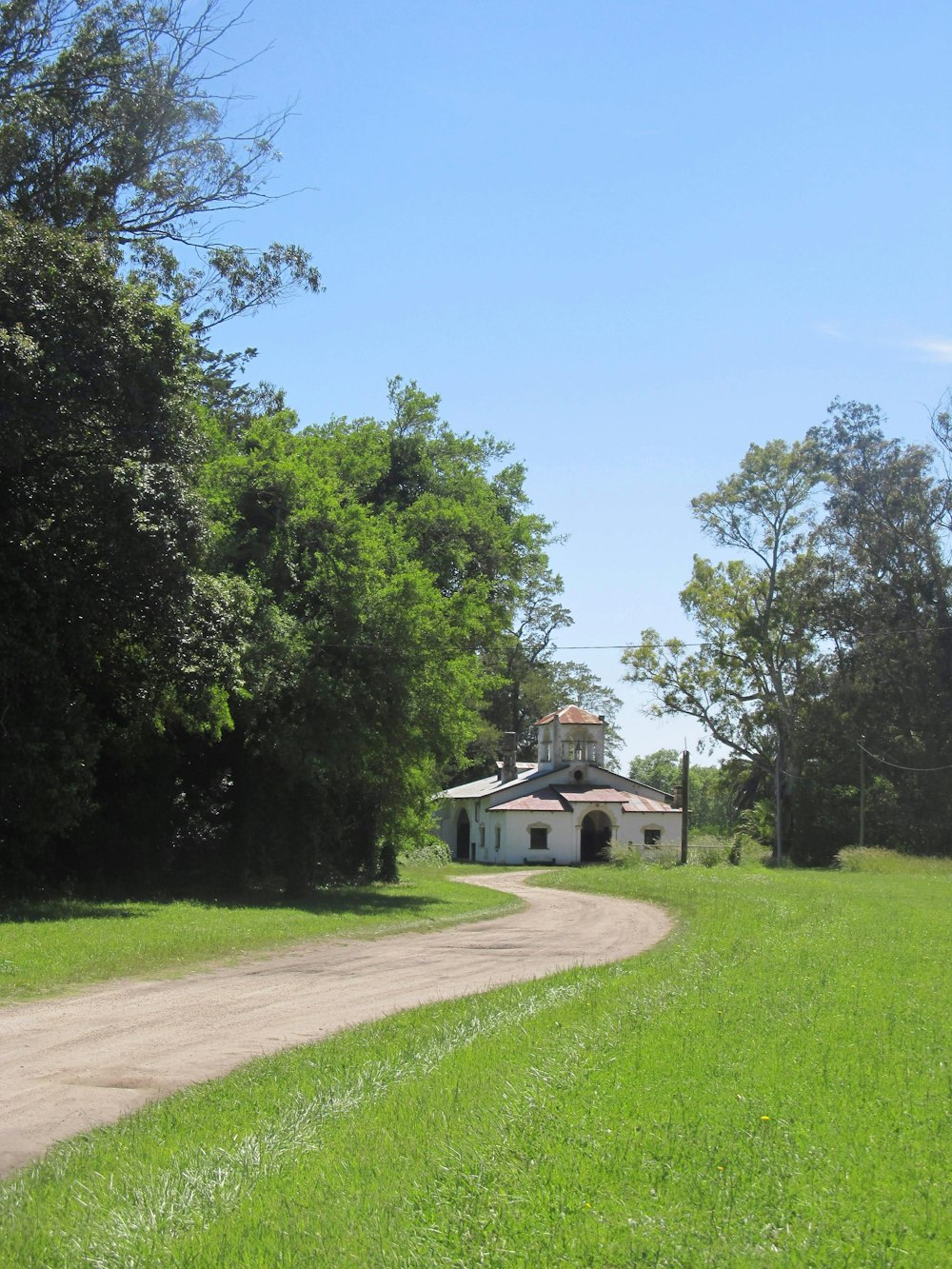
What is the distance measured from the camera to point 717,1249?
4.84 metres

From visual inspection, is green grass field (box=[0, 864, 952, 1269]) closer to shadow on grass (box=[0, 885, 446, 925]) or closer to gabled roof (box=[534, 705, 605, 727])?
shadow on grass (box=[0, 885, 446, 925])

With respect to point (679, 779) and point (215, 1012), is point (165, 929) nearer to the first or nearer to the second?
point (215, 1012)

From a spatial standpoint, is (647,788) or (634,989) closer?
(634,989)

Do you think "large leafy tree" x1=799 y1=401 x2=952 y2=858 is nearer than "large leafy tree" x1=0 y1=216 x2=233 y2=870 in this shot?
No

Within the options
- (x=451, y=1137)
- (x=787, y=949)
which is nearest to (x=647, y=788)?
(x=787, y=949)

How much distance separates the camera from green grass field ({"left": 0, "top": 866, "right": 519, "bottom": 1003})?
1481cm

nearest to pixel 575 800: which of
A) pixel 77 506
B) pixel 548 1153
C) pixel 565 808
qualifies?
pixel 565 808

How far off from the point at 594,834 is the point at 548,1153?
203 feet

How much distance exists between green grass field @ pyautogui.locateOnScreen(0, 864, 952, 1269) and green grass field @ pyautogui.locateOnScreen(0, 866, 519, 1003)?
5.73 m

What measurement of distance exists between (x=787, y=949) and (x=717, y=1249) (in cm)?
1205

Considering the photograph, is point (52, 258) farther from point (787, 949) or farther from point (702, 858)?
point (702, 858)

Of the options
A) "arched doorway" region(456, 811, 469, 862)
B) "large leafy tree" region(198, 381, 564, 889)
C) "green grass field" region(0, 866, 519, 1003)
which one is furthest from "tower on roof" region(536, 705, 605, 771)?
"green grass field" region(0, 866, 519, 1003)

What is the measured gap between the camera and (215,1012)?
1245 cm

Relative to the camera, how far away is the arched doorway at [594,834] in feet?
218
